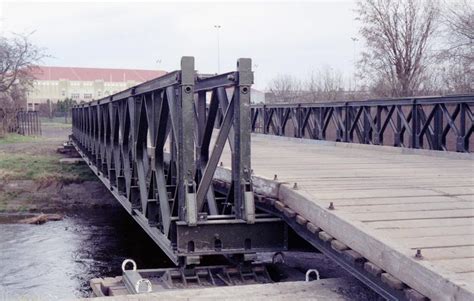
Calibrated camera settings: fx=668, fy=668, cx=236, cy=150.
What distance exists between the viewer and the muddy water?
12930 mm

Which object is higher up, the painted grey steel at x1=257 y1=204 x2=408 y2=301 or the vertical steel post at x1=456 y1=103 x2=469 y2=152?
the vertical steel post at x1=456 y1=103 x2=469 y2=152

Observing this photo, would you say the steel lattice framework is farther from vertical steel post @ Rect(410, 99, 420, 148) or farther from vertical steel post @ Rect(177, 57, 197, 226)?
vertical steel post @ Rect(410, 99, 420, 148)

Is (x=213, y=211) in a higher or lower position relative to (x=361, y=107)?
lower

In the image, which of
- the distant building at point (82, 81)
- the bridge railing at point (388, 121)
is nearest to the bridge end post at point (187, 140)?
the bridge railing at point (388, 121)

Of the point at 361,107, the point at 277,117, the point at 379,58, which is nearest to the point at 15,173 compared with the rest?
the point at 277,117

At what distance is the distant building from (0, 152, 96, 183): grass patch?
209ft

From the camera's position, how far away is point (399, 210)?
212 inches

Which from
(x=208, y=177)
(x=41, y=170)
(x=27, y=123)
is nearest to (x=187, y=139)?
(x=208, y=177)

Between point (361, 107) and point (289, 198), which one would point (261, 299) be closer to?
point (289, 198)

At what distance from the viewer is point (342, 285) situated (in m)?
4.92

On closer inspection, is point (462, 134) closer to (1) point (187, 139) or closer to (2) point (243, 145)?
(2) point (243, 145)

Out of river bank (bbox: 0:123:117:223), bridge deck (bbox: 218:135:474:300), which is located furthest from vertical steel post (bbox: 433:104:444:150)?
river bank (bbox: 0:123:117:223)

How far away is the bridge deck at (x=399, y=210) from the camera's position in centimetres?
381

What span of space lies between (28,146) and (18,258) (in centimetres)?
1984
